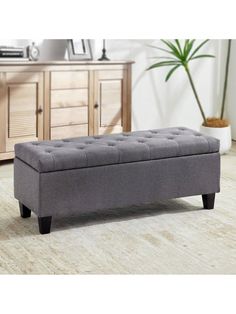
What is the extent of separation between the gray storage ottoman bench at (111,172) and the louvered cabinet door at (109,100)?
56.7 inches

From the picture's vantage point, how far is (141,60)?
527 centimetres

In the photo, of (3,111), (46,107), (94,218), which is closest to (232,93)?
(46,107)

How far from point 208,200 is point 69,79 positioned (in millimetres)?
1796

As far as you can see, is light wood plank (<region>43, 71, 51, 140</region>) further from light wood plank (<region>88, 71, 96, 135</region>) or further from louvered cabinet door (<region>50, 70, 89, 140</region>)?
light wood plank (<region>88, 71, 96, 135</region>)

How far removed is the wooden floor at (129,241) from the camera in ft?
7.91

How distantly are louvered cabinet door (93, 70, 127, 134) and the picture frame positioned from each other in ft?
0.82

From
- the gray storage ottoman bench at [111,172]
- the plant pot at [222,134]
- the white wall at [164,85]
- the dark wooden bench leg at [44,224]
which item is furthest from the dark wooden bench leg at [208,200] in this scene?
the white wall at [164,85]

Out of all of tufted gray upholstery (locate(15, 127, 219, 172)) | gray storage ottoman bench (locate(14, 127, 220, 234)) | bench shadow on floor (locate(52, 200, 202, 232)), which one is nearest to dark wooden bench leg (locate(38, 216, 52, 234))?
gray storage ottoman bench (locate(14, 127, 220, 234))

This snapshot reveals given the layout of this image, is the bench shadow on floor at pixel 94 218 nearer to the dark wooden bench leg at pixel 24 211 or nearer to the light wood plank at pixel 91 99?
the dark wooden bench leg at pixel 24 211

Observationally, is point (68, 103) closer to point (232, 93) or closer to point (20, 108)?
point (20, 108)

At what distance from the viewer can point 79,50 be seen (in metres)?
4.84

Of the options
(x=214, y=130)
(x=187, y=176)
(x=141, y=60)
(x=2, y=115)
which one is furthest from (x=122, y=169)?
(x=141, y=60)
